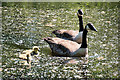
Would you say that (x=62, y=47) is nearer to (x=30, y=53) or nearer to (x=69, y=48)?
(x=69, y=48)

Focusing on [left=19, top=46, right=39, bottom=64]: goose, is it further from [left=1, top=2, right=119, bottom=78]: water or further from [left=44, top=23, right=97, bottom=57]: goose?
[left=44, top=23, right=97, bottom=57]: goose

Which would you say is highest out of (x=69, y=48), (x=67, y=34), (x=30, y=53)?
(x=67, y=34)

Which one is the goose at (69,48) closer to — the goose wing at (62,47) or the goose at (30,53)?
the goose wing at (62,47)

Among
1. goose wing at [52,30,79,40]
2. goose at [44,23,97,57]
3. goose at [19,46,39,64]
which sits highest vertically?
goose wing at [52,30,79,40]

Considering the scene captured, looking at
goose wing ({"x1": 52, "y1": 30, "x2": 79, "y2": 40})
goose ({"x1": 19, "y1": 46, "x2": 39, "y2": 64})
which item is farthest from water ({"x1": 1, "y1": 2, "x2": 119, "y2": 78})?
goose wing ({"x1": 52, "y1": 30, "x2": 79, "y2": 40})

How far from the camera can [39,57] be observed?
31.2 feet

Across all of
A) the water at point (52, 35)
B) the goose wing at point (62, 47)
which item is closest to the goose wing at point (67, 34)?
the water at point (52, 35)

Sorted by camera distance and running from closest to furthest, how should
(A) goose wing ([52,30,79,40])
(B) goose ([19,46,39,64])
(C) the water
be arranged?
(C) the water < (B) goose ([19,46,39,64]) < (A) goose wing ([52,30,79,40])

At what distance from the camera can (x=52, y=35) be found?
38.1 feet

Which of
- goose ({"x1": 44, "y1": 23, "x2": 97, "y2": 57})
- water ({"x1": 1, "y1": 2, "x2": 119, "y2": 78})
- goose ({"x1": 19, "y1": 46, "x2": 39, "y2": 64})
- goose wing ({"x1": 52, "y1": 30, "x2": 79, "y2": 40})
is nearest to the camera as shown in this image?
water ({"x1": 1, "y1": 2, "x2": 119, "y2": 78})

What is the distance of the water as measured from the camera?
28.0 feet

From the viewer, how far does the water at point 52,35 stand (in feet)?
28.0

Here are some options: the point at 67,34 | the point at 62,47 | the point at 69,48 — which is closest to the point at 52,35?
the point at 67,34

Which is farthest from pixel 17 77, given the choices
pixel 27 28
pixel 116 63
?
pixel 27 28
